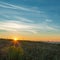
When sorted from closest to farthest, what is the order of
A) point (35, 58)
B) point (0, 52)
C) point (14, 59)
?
point (14, 59) < point (35, 58) < point (0, 52)

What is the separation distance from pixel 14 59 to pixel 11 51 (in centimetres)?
116

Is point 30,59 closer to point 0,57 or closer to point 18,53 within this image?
point 18,53

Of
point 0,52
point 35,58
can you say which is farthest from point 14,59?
point 0,52

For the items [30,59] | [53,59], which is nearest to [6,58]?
[30,59]

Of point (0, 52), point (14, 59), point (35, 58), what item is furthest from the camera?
point (0, 52)

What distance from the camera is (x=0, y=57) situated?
20.7 metres

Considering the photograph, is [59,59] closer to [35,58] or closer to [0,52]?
[35,58]

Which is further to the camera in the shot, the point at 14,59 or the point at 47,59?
the point at 47,59

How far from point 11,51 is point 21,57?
1288mm

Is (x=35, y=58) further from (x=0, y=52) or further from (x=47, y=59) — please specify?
(x=0, y=52)

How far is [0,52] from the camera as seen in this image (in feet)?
75.7

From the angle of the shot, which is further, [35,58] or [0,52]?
[0,52]

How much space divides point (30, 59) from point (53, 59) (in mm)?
2602

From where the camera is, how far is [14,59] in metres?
19.6
